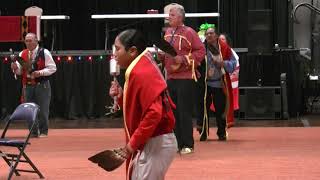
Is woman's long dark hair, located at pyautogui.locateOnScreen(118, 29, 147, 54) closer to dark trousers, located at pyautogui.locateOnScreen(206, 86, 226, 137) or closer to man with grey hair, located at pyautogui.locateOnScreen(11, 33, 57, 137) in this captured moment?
dark trousers, located at pyautogui.locateOnScreen(206, 86, 226, 137)

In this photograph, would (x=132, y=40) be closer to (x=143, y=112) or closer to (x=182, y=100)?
(x=143, y=112)

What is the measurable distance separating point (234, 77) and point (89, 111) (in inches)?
155

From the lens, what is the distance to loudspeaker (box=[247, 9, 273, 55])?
14914 millimetres

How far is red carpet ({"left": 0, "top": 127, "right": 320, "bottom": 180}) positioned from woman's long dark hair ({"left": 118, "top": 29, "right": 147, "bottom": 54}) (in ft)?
10.5

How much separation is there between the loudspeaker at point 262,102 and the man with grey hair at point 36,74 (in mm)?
4813

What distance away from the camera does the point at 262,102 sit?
14609mm

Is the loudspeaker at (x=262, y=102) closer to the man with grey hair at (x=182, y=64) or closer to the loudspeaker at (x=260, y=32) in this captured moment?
the loudspeaker at (x=260, y=32)

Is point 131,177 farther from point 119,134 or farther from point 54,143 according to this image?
point 119,134

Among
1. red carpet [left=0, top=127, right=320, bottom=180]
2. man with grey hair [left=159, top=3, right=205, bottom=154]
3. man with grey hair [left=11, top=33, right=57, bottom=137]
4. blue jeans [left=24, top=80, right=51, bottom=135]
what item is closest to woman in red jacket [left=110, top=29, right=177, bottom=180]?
red carpet [left=0, top=127, right=320, bottom=180]

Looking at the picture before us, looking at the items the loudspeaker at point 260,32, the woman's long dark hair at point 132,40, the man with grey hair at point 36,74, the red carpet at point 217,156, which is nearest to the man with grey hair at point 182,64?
the red carpet at point 217,156

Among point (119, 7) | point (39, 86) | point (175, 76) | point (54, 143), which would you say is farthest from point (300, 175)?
point (119, 7)

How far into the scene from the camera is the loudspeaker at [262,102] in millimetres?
14570

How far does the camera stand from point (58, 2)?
18375mm

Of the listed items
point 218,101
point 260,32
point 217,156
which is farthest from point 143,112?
point 260,32
